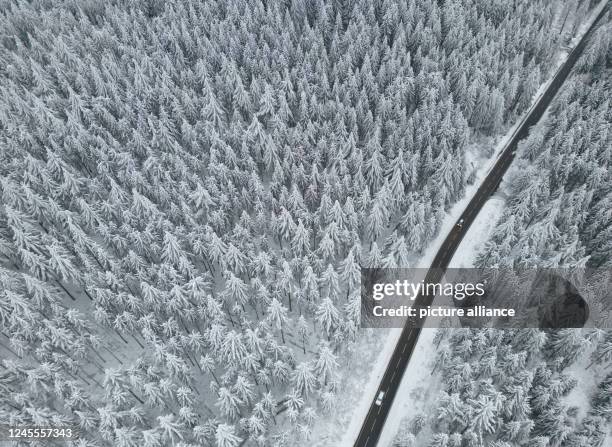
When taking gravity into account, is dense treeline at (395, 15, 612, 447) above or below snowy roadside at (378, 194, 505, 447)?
above

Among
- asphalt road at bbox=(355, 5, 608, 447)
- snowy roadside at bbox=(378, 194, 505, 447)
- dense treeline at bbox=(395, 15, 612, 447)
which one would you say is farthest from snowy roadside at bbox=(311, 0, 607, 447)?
dense treeline at bbox=(395, 15, 612, 447)

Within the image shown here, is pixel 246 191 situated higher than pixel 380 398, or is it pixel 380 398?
pixel 246 191

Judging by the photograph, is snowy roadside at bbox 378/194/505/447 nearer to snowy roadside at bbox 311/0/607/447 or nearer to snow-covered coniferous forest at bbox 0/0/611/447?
snowy roadside at bbox 311/0/607/447

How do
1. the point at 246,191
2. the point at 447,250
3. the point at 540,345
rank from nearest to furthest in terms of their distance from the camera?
the point at 540,345 → the point at 246,191 → the point at 447,250

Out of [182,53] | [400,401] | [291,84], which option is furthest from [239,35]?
[400,401]

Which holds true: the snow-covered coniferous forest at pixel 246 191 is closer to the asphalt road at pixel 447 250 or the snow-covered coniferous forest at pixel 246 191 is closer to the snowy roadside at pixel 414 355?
the snowy roadside at pixel 414 355

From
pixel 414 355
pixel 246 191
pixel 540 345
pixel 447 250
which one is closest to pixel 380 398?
pixel 414 355

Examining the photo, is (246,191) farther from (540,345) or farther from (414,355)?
(540,345)
